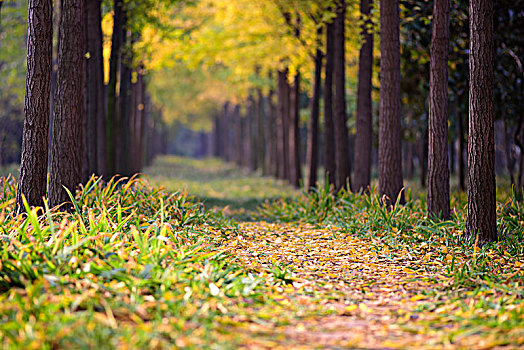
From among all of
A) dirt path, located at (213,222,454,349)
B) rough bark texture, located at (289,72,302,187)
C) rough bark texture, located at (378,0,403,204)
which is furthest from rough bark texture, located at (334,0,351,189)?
rough bark texture, located at (289,72,302,187)

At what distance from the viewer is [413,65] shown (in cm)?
1559

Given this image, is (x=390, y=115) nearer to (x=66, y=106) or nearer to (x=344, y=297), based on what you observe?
(x=344, y=297)

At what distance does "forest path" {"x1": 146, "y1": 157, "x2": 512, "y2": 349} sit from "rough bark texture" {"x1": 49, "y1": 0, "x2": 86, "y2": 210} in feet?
8.11

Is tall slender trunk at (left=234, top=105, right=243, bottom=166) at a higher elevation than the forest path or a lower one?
higher

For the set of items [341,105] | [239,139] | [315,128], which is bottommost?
[239,139]

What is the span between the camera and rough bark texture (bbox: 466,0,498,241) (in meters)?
7.46

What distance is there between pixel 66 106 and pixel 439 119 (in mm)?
5919

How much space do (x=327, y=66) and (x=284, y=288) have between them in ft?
30.8

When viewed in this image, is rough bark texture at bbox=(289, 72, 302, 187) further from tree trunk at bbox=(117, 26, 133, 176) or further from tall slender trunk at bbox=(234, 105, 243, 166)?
tall slender trunk at bbox=(234, 105, 243, 166)

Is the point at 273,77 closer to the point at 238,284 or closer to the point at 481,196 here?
the point at 481,196

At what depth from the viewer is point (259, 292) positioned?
17.9 ft

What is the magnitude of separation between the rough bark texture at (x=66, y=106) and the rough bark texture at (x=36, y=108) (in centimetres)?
78

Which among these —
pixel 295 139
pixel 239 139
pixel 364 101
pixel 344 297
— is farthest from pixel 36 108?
pixel 239 139

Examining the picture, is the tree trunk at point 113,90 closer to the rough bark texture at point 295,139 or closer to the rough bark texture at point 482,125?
the rough bark texture at point 295,139
